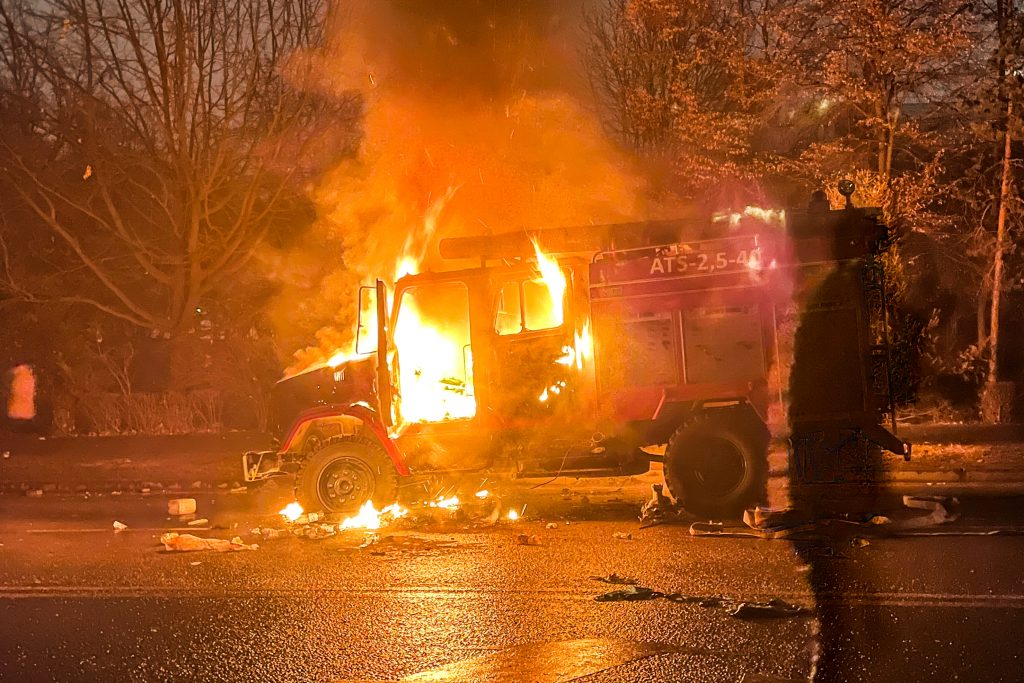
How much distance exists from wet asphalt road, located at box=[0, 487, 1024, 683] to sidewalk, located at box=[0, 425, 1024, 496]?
2183 mm

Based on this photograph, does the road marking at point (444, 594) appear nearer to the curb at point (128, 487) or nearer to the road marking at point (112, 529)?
the road marking at point (112, 529)

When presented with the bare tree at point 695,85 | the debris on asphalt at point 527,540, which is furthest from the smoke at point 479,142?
the debris on asphalt at point 527,540

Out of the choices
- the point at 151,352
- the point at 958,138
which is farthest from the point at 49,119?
the point at 958,138

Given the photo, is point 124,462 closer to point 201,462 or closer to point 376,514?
point 201,462

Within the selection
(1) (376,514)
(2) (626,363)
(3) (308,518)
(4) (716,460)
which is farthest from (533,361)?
(3) (308,518)

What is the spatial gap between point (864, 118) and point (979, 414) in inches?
206

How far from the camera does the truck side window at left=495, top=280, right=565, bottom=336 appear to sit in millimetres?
10086

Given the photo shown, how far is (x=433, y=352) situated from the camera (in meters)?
10.6

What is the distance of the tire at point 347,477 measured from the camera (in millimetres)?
10297

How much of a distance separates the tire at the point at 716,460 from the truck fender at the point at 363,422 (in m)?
2.51

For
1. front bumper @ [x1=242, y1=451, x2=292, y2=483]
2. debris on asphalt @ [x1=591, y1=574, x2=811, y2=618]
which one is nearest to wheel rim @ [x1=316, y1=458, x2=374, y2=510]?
front bumper @ [x1=242, y1=451, x2=292, y2=483]

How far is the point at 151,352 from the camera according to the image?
21.9 metres

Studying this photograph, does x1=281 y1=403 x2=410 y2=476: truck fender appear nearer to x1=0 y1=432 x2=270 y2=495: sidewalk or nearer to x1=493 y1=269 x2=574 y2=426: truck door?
x1=493 y1=269 x2=574 y2=426: truck door

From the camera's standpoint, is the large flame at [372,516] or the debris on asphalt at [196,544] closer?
the debris on asphalt at [196,544]
